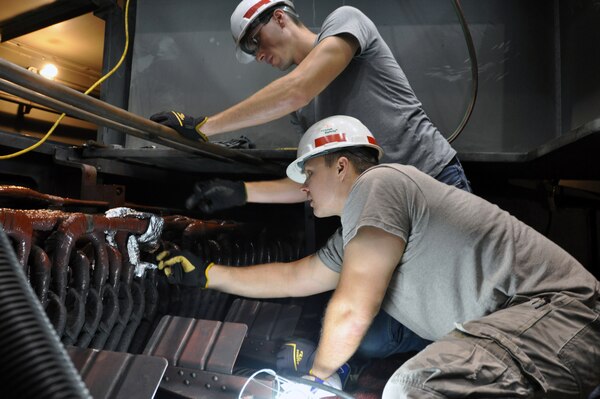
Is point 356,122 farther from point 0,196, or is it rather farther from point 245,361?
point 0,196

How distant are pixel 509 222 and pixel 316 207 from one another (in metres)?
0.68

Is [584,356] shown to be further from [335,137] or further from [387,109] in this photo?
[387,109]

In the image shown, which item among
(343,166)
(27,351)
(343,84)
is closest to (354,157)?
(343,166)

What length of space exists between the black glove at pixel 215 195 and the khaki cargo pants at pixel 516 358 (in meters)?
1.16

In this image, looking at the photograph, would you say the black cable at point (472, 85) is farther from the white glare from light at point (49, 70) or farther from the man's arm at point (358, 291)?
the white glare from light at point (49, 70)

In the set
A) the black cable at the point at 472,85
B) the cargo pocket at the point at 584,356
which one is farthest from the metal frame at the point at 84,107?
the black cable at the point at 472,85

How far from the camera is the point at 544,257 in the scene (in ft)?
5.12

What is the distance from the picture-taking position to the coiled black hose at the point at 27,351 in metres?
0.60

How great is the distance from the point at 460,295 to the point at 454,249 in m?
0.14

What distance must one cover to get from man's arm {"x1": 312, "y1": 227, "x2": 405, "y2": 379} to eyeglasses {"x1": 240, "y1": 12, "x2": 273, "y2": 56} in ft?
3.74

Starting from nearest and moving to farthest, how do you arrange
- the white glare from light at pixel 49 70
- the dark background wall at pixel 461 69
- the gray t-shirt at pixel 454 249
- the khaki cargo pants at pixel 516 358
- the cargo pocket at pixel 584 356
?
the khaki cargo pants at pixel 516 358
the cargo pocket at pixel 584 356
the gray t-shirt at pixel 454 249
the dark background wall at pixel 461 69
the white glare from light at pixel 49 70

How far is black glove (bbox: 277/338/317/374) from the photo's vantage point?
1.99 m

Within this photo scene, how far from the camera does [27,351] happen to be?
616 millimetres

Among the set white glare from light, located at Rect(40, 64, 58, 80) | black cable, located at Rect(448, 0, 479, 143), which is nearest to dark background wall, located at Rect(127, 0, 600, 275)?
black cable, located at Rect(448, 0, 479, 143)
